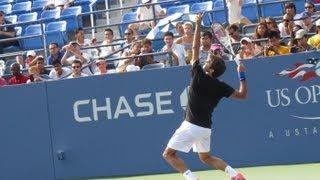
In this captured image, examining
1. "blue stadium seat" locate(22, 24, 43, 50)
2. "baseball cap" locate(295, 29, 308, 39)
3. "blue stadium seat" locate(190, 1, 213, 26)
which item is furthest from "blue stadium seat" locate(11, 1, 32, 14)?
"baseball cap" locate(295, 29, 308, 39)

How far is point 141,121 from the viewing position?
47.6 ft

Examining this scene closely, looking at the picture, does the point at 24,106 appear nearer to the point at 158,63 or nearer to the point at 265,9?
the point at 158,63

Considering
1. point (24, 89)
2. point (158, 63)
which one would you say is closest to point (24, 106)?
point (24, 89)

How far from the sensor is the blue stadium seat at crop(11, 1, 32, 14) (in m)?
22.7

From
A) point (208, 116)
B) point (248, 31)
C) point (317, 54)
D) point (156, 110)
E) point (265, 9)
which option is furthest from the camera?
point (265, 9)

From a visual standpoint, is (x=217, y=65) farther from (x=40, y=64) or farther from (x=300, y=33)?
(x=40, y=64)

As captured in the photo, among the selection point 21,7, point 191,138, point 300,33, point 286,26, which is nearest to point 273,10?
point 286,26

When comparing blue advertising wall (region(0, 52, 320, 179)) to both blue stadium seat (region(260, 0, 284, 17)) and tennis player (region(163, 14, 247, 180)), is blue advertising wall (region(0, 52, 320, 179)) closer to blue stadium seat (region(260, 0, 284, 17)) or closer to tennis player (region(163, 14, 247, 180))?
tennis player (region(163, 14, 247, 180))

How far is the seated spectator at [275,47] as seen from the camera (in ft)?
46.0

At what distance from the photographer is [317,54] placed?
44.1 feet

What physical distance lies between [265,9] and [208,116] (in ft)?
23.5

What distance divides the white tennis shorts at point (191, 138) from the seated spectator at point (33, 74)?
506 centimetres

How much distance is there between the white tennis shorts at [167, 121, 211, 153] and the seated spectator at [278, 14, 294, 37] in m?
4.64

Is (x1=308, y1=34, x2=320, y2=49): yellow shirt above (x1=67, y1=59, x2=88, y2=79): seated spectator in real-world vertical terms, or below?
above
